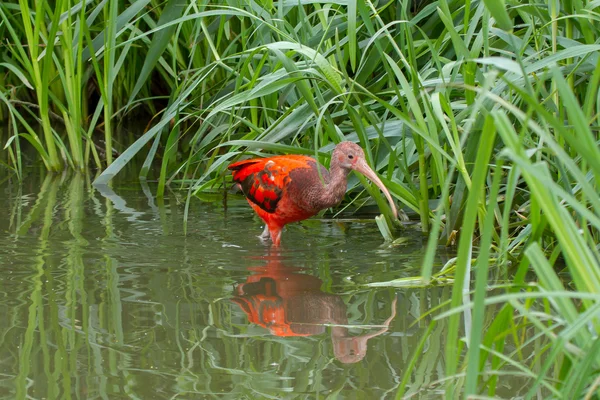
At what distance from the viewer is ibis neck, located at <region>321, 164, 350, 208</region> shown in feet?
15.4

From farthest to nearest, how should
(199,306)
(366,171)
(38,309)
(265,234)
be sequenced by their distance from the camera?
(265,234) → (366,171) → (199,306) → (38,309)

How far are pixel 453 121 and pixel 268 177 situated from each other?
1.42 metres

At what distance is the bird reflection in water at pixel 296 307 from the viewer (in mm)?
3269

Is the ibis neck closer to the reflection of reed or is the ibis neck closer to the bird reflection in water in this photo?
the bird reflection in water

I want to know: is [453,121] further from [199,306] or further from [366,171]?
[199,306]

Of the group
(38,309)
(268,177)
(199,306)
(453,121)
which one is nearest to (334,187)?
(268,177)

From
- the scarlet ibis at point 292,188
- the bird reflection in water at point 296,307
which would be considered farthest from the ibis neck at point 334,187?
the bird reflection in water at point 296,307

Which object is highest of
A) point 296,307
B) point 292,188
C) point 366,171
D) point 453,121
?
point 453,121

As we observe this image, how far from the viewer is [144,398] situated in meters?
2.72

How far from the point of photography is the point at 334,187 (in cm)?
476

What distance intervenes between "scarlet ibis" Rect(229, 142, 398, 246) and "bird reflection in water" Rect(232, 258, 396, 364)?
47 centimetres

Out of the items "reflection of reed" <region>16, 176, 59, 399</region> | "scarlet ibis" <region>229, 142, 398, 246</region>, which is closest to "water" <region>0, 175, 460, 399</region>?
"reflection of reed" <region>16, 176, 59, 399</region>

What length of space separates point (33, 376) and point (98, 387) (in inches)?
9.4

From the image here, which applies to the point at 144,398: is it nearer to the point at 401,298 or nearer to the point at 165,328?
the point at 165,328
